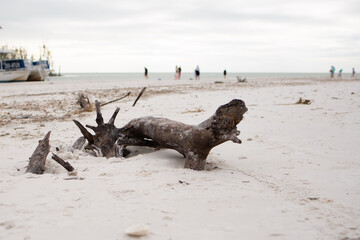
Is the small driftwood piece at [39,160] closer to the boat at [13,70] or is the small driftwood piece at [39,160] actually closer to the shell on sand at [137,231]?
the shell on sand at [137,231]

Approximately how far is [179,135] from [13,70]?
39.1 metres

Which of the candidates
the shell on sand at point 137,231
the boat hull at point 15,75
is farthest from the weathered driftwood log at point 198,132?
the boat hull at point 15,75

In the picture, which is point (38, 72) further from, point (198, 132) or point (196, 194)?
point (196, 194)

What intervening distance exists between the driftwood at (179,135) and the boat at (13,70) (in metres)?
36.9

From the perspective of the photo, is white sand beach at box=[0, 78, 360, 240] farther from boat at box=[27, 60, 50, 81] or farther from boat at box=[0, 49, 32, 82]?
boat at box=[27, 60, 50, 81]

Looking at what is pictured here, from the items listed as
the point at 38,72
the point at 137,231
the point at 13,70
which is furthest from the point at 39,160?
the point at 38,72

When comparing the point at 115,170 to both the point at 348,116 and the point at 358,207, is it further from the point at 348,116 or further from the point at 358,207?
the point at 348,116

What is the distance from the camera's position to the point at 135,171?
329 cm

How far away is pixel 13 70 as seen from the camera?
36.3 meters

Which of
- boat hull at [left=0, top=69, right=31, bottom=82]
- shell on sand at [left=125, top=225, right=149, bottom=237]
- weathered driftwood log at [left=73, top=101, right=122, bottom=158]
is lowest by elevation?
shell on sand at [left=125, top=225, right=149, bottom=237]

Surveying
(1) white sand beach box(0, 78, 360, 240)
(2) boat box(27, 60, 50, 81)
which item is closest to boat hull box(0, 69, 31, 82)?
(2) boat box(27, 60, 50, 81)

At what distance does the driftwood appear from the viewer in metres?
3.10

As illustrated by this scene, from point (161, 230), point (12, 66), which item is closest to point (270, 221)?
point (161, 230)

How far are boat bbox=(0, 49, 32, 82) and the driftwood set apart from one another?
121 feet
